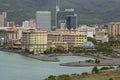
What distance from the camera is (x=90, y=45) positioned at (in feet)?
95.0

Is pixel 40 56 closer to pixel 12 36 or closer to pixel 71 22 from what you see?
pixel 12 36

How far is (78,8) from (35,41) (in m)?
42.9

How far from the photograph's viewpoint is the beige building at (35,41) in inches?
1093

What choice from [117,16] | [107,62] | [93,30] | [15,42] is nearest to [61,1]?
[117,16]

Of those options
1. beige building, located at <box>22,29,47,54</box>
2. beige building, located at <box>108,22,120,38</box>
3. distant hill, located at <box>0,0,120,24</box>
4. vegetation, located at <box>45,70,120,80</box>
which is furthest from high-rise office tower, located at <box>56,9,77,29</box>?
vegetation, located at <box>45,70,120,80</box>

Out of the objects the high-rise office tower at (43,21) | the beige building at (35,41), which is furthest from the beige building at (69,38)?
the high-rise office tower at (43,21)

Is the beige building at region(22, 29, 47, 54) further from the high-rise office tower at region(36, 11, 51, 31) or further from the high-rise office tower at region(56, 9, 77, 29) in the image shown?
the high-rise office tower at region(36, 11, 51, 31)

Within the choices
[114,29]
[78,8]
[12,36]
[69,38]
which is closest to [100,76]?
[69,38]

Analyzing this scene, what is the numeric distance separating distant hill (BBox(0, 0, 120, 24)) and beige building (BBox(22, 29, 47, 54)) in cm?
2889

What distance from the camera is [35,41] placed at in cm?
2798

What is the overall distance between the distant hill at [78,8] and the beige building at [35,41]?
28886 mm

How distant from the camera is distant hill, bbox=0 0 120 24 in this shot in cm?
6060

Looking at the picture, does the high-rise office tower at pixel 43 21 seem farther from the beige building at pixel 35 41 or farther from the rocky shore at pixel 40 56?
the beige building at pixel 35 41

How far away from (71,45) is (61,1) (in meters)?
44.5
